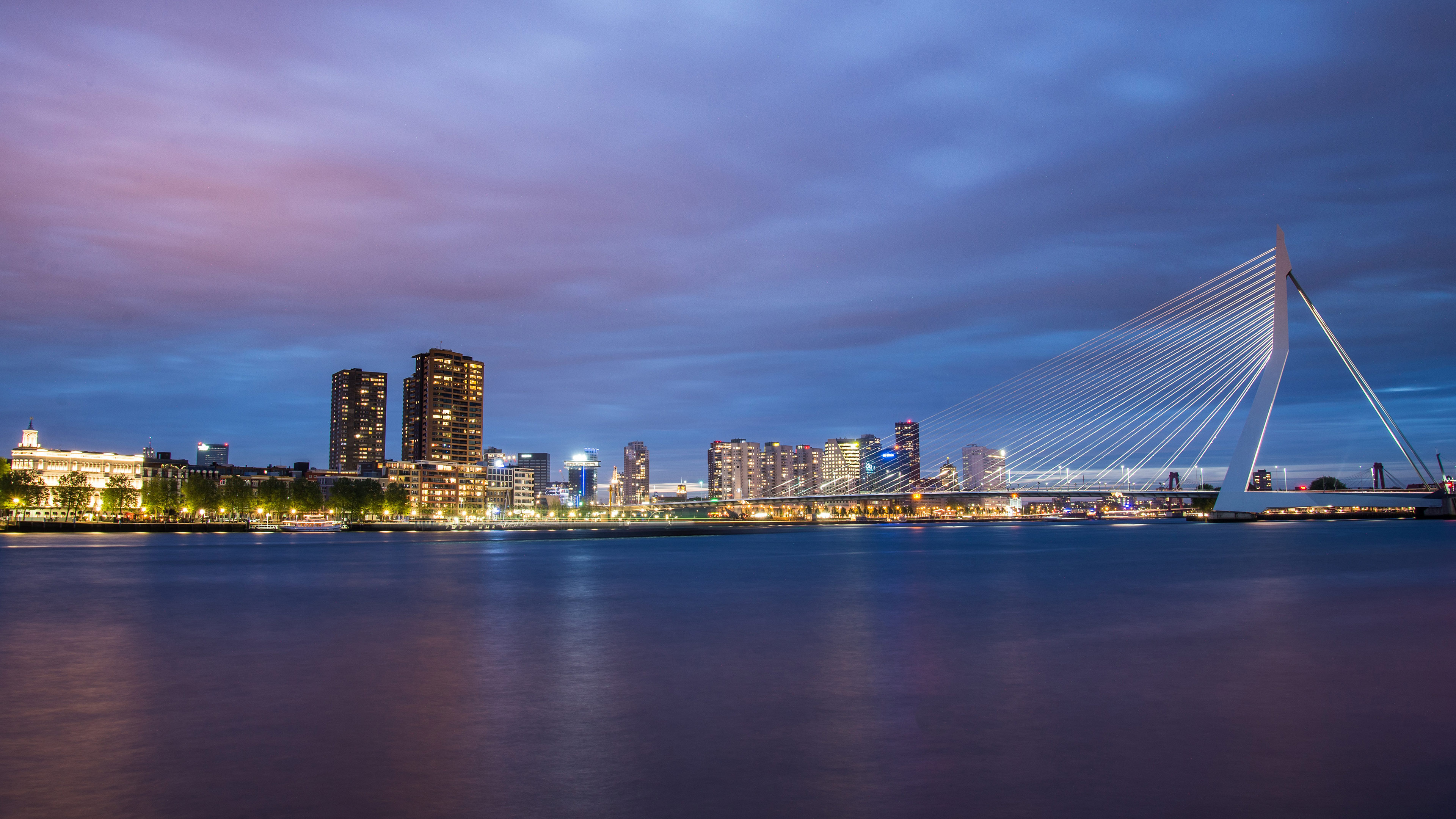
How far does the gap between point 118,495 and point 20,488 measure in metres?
22.9

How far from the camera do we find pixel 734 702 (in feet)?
46.5

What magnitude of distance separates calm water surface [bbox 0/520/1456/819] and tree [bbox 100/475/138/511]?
139 m

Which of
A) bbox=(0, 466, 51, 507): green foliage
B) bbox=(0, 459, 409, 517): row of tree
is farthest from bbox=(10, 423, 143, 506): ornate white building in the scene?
bbox=(0, 466, 51, 507): green foliage

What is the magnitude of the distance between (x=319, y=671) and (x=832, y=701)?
9.71 m

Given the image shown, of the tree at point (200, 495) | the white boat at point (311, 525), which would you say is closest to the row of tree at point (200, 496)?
the tree at point (200, 495)

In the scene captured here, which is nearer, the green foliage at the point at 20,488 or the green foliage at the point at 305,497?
the green foliage at the point at 20,488

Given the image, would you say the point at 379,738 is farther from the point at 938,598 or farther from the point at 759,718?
the point at 938,598

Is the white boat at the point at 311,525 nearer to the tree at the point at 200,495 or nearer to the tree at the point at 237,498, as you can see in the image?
the tree at the point at 237,498

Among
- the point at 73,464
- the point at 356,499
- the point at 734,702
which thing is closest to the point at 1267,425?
the point at 734,702

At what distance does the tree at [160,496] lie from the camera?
151375 mm

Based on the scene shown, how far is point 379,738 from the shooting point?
11.7 metres

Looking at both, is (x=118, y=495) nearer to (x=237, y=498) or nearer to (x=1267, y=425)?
(x=237, y=498)

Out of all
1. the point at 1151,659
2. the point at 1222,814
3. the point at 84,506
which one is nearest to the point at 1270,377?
the point at 1151,659

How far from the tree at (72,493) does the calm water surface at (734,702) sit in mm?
131335
